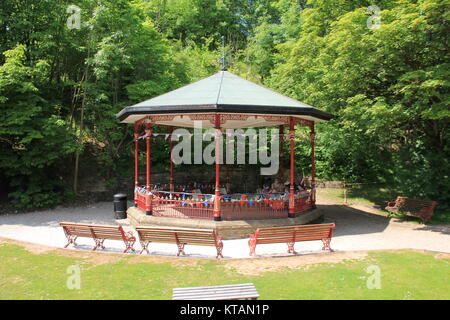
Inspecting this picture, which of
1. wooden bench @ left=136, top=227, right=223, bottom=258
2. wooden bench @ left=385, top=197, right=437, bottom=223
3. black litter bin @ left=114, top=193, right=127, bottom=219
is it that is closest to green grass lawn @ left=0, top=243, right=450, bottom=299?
wooden bench @ left=136, top=227, right=223, bottom=258

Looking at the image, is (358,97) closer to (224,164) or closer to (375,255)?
(375,255)

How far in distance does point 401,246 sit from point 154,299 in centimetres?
807

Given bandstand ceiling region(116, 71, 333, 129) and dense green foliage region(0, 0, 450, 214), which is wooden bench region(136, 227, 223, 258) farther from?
dense green foliage region(0, 0, 450, 214)

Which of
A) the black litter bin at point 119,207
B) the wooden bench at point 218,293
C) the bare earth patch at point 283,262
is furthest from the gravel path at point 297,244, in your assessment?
the wooden bench at point 218,293

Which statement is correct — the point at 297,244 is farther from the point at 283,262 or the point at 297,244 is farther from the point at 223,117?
the point at 223,117

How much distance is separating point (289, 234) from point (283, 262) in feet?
3.11

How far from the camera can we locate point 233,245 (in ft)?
34.3

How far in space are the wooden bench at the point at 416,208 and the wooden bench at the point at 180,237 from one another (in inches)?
366

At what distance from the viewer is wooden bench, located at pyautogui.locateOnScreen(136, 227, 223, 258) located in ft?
29.6

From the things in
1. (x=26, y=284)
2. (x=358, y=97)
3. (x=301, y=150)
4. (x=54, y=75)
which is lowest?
(x=26, y=284)

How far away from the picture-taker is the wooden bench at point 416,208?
531 inches

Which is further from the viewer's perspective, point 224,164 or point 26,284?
point 224,164

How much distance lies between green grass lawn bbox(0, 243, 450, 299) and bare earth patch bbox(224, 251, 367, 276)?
7.0 inches
